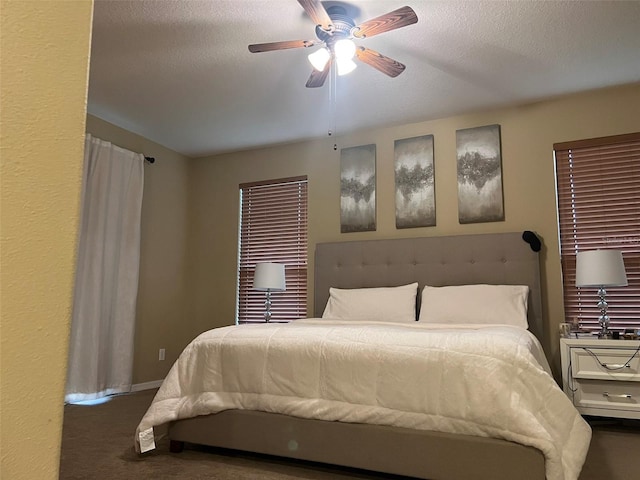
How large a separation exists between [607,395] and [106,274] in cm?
415

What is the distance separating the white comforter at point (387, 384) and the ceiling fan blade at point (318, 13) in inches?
65.9

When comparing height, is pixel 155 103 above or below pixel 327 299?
above

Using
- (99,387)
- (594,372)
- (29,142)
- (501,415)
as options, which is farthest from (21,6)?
(99,387)

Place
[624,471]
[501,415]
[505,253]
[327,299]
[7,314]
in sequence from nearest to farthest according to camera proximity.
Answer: [7,314]
[501,415]
[624,471]
[505,253]
[327,299]

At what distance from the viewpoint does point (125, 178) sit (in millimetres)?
4617

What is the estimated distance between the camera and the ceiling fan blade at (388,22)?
7.94ft

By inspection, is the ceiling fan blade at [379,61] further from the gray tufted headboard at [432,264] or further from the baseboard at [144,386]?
the baseboard at [144,386]

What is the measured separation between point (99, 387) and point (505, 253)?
369cm

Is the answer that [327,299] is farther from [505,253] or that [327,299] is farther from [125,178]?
[125,178]

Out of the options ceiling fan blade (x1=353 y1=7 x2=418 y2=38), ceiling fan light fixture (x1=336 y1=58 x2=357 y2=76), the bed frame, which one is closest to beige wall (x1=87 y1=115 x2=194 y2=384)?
the bed frame

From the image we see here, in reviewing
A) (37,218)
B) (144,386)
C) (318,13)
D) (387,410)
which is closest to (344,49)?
(318,13)

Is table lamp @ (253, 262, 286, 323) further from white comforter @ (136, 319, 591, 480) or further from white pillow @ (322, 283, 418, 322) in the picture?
white comforter @ (136, 319, 591, 480)

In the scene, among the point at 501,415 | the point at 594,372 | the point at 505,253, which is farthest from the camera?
the point at 505,253

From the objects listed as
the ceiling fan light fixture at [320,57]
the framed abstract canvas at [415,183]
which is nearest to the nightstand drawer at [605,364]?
the framed abstract canvas at [415,183]
